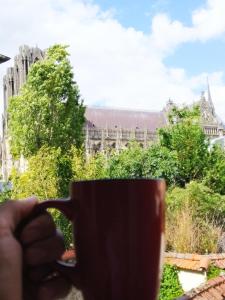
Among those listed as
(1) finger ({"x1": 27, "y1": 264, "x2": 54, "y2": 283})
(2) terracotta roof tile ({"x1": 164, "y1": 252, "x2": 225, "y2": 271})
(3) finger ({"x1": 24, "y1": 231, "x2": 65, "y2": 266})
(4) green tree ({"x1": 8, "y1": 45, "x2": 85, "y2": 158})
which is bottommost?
(2) terracotta roof tile ({"x1": 164, "y1": 252, "x2": 225, "y2": 271})

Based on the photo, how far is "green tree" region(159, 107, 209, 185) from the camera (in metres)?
18.8

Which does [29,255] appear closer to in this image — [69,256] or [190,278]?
[69,256]

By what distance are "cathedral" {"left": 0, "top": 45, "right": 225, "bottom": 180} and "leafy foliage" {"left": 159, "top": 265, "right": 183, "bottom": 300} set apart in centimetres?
3254

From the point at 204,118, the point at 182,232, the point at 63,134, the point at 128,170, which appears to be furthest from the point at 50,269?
the point at 204,118

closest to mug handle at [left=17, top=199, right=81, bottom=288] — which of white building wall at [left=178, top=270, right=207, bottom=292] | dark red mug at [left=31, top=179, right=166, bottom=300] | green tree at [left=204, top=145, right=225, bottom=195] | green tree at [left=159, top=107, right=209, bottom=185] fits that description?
dark red mug at [left=31, top=179, right=166, bottom=300]

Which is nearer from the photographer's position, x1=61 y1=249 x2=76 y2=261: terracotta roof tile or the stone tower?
x1=61 y1=249 x2=76 y2=261: terracotta roof tile

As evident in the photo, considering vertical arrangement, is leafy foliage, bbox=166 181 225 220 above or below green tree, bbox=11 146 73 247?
below

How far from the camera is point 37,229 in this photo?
23.1 inches

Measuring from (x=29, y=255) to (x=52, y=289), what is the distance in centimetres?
5

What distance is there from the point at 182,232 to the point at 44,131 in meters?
14.9

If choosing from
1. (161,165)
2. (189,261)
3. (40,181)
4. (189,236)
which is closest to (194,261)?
(189,261)

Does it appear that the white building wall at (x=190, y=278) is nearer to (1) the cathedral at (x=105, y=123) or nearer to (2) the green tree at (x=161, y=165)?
(2) the green tree at (x=161, y=165)

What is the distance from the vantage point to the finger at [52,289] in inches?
23.8

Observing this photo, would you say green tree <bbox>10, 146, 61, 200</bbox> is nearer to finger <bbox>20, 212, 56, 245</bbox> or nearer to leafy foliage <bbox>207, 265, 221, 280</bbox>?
leafy foliage <bbox>207, 265, 221, 280</bbox>
